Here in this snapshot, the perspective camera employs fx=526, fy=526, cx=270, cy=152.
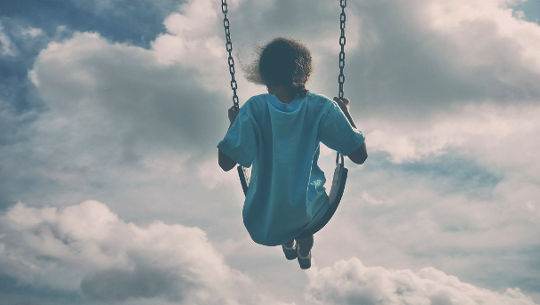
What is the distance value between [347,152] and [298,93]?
0.64 meters

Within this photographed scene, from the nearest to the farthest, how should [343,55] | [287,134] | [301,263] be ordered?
[287,134]
[343,55]
[301,263]

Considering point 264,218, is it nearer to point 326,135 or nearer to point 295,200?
point 295,200

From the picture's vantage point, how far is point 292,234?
432 centimetres

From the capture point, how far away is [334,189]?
437 centimetres

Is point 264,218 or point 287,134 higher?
point 287,134

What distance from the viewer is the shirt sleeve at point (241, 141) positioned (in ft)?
13.6

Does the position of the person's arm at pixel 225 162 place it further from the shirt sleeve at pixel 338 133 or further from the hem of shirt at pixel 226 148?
the shirt sleeve at pixel 338 133

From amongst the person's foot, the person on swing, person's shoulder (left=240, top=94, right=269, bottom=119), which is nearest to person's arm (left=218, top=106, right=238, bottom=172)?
the person on swing

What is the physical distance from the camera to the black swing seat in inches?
170

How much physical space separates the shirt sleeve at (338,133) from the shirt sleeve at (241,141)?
565 millimetres

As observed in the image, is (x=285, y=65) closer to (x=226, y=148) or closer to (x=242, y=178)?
(x=226, y=148)

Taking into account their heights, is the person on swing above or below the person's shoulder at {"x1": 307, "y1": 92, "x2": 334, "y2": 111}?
below

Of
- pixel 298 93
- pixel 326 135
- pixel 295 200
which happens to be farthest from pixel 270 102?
pixel 295 200

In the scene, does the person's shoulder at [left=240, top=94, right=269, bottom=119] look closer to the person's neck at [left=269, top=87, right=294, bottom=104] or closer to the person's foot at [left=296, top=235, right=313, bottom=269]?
the person's neck at [left=269, top=87, right=294, bottom=104]
